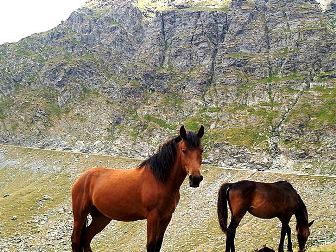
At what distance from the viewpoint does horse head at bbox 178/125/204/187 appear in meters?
10.3

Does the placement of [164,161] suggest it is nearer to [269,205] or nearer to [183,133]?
[183,133]

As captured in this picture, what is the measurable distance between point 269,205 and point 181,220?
63.6 m

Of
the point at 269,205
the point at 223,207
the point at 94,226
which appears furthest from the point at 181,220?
the point at 94,226

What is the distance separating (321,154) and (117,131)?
303 feet

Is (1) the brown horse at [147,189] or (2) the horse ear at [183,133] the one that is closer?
(2) the horse ear at [183,133]

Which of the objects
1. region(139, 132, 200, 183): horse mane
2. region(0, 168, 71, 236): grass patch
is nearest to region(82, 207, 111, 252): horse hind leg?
region(139, 132, 200, 183): horse mane

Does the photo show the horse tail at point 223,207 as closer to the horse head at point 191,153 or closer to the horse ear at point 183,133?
the horse head at point 191,153

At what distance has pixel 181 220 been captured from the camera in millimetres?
79375

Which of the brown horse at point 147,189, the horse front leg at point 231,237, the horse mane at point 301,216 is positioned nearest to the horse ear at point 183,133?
the brown horse at point 147,189

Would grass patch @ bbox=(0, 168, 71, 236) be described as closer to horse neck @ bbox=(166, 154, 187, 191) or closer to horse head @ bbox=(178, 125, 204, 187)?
horse neck @ bbox=(166, 154, 187, 191)

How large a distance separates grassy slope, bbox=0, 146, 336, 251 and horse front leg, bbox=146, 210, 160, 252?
44343mm

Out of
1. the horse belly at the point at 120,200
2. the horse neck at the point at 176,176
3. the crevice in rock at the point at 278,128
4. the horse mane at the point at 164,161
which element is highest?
the horse mane at the point at 164,161

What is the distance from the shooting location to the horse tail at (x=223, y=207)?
56.4 ft

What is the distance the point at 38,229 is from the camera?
8088 cm
